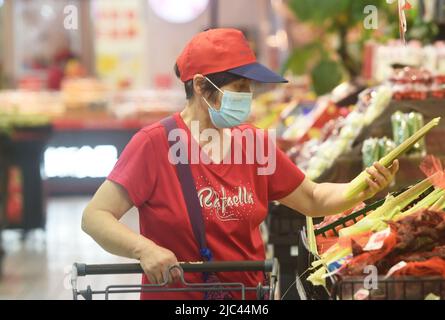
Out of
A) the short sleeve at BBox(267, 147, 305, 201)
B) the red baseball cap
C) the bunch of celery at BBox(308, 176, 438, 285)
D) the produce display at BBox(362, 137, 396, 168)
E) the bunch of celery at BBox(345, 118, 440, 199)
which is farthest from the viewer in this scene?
the produce display at BBox(362, 137, 396, 168)

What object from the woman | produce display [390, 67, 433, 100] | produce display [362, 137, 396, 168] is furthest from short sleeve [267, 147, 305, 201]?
produce display [390, 67, 433, 100]

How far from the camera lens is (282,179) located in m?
3.59

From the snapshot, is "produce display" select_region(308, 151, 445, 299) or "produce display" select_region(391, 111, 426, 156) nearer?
"produce display" select_region(308, 151, 445, 299)

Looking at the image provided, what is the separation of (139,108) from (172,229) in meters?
10.4

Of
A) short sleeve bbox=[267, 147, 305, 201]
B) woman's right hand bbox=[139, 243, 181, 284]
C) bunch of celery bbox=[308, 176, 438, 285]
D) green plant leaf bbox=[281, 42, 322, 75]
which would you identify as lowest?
woman's right hand bbox=[139, 243, 181, 284]

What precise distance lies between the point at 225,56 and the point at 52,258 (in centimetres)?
684

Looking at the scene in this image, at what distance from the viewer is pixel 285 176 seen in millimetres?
3598

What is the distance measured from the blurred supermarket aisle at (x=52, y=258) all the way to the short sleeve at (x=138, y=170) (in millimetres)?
3638

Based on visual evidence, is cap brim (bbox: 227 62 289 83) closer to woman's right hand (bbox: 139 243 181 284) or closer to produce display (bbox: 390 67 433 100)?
woman's right hand (bbox: 139 243 181 284)

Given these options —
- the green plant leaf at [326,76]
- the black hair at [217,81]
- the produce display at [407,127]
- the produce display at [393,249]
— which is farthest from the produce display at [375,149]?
the green plant leaf at [326,76]

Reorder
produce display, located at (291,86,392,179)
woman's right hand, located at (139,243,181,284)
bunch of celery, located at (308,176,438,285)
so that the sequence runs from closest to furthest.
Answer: bunch of celery, located at (308,176,438,285) → woman's right hand, located at (139,243,181,284) → produce display, located at (291,86,392,179)

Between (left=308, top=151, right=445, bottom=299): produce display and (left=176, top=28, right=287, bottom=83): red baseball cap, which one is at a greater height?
(left=176, top=28, right=287, bottom=83): red baseball cap

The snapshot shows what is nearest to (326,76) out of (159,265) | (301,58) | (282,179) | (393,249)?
(301,58)

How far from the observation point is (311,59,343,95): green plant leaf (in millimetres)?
8984
